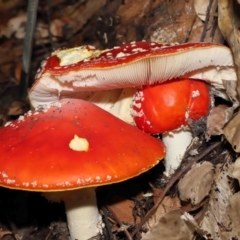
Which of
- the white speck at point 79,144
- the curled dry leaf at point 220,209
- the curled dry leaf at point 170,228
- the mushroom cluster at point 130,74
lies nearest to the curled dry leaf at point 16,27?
the mushroom cluster at point 130,74

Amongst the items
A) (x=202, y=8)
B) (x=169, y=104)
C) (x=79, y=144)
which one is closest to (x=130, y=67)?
(x=169, y=104)

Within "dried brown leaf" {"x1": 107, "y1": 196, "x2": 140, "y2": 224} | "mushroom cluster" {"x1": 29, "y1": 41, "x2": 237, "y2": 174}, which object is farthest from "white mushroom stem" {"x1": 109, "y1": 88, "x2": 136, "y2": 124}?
"dried brown leaf" {"x1": 107, "y1": 196, "x2": 140, "y2": 224}

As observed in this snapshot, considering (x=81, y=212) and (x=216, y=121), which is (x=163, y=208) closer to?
(x=81, y=212)

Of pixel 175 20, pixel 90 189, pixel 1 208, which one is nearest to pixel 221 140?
pixel 90 189

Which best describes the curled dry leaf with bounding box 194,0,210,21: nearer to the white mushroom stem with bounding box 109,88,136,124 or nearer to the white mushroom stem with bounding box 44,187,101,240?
the white mushroom stem with bounding box 109,88,136,124

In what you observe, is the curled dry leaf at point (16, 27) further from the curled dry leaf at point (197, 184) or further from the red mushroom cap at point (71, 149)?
the curled dry leaf at point (197, 184)

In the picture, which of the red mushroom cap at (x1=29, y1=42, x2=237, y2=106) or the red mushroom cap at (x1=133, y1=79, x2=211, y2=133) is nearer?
the red mushroom cap at (x1=29, y1=42, x2=237, y2=106)
